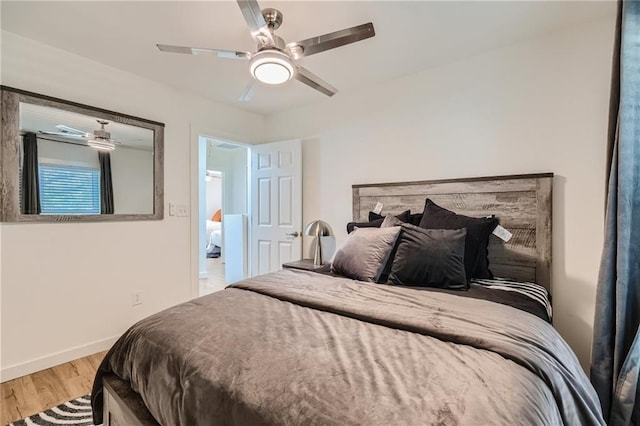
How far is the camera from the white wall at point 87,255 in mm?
2100

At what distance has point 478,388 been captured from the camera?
77 cm

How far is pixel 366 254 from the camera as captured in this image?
1.91 m

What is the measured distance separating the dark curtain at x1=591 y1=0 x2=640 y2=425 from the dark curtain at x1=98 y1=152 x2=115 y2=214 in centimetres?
345

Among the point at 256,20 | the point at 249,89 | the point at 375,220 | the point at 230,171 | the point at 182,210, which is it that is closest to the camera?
the point at 256,20

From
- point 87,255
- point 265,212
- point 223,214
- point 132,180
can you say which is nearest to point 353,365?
point 87,255

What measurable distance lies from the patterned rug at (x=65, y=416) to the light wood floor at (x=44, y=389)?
6cm

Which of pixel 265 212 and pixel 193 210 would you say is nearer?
pixel 193 210

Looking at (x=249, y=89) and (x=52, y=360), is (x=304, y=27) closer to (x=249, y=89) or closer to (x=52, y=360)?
(x=249, y=89)

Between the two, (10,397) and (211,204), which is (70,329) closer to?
(10,397)

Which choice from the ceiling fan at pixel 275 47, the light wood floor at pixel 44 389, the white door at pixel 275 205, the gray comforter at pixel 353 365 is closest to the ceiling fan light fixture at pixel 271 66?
the ceiling fan at pixel 275 47

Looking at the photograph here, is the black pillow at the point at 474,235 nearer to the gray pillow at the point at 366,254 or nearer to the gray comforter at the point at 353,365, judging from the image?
the gray pillow at the point at 366,254

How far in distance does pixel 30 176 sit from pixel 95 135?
55 cm

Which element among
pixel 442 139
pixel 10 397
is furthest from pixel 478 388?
pixel 10 397

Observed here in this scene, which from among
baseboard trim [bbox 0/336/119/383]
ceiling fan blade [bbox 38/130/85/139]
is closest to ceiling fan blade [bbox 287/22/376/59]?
ceiling fan blade [bbox 38/130/85/139]
